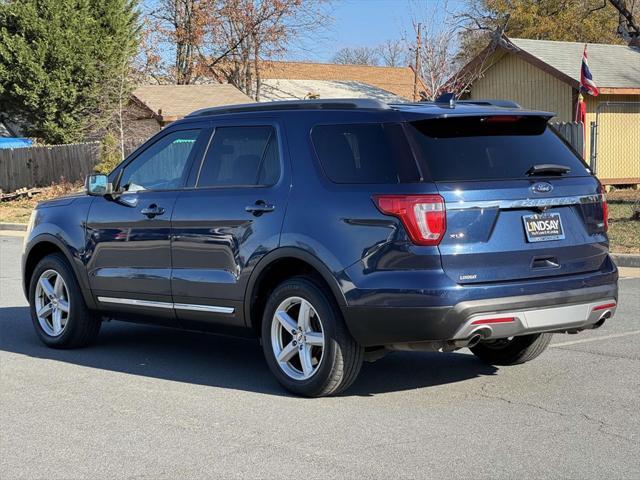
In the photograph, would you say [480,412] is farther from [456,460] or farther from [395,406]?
[456,460]

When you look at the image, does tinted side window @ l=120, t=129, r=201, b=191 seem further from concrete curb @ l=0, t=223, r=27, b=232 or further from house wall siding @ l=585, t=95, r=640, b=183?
house wall siding @ l=585, t=95, r=640, b=183

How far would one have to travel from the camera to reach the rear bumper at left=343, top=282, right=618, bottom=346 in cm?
588

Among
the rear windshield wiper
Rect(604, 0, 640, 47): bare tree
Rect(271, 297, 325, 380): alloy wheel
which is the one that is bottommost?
Rect(271, 297, 325, 380): alloy wheel

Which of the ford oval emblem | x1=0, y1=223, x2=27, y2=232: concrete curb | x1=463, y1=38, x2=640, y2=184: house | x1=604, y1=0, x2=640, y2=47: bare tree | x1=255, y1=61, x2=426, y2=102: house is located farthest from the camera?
x1=255, y1=61, x2=426, y2=102: house

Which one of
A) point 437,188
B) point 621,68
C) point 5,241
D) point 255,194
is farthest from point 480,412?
point 621,68

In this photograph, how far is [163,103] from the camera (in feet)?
Result: 121

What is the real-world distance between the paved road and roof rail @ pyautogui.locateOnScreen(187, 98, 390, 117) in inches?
74.1

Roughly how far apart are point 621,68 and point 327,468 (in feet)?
85.4

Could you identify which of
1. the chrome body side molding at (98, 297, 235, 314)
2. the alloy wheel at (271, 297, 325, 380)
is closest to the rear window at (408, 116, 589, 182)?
the alloy wheel at (271, 297, 325, 380)

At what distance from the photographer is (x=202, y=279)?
23.2 feet

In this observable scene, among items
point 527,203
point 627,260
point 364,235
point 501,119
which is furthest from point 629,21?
point 364,235

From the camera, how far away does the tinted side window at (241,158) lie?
689cm

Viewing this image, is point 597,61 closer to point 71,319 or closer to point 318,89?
point 318,89

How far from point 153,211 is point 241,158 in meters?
0.84
